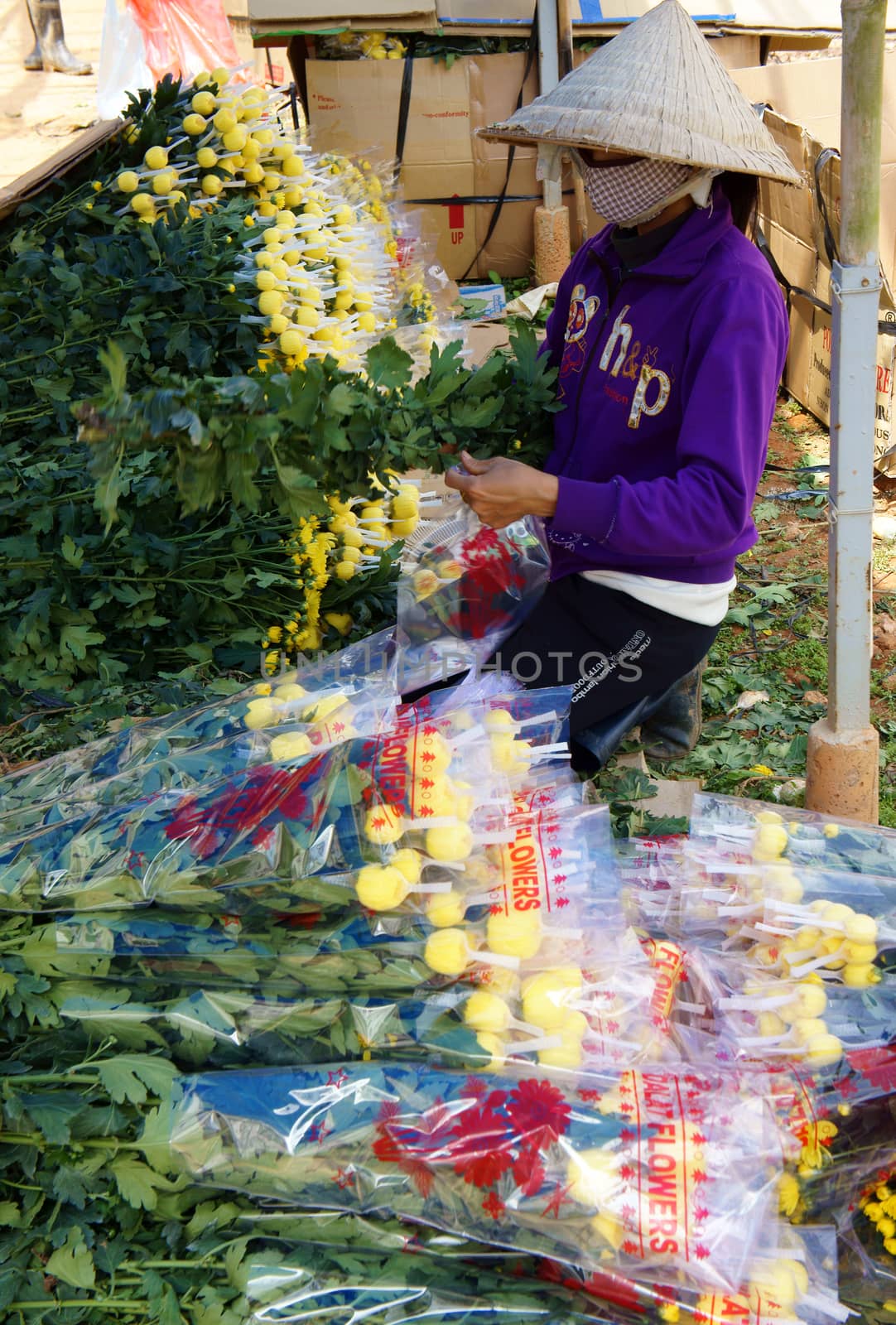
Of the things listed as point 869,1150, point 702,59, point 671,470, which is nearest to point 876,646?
point 671,470

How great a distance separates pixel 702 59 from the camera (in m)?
2.14

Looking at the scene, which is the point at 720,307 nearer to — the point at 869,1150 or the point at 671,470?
the point at 671,470

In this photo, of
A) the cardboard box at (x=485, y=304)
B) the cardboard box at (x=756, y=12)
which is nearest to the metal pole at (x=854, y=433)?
the cardboard box at (x=485, y=304)

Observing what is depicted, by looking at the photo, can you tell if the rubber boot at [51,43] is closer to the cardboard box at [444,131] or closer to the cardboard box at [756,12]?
the cardboard box at [444,131]

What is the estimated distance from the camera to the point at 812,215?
5129 millimetres

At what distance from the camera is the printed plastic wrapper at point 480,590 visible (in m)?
2.53

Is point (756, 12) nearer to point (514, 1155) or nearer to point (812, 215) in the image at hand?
point (812, 215)

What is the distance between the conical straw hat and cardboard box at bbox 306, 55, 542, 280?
3.55 meters

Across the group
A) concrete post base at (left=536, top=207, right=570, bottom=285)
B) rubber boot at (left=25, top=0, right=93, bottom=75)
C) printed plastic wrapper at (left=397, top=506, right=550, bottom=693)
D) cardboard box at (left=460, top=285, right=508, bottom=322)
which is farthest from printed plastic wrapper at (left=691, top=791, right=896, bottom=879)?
rubber boot at (left=25, top=0, right=93, bottom=75)

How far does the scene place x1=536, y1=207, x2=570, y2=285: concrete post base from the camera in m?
6.04

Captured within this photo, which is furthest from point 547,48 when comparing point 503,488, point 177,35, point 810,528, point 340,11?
point 503,488

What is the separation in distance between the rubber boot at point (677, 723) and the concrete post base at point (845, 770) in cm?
45

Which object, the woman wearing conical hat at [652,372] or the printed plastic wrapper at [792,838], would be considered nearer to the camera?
the printed plastic wrapper at [792,838]

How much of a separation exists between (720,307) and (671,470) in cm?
33
